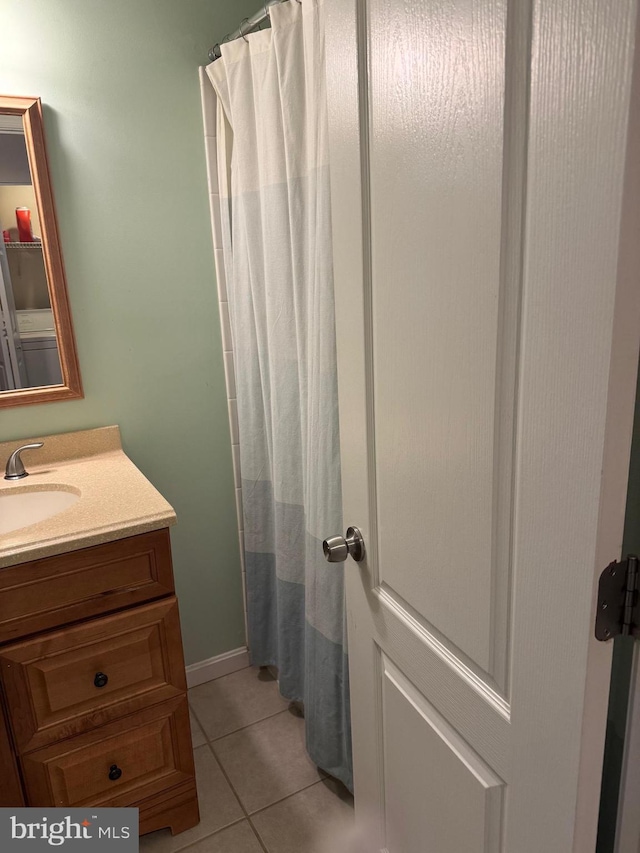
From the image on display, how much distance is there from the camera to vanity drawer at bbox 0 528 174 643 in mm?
1202

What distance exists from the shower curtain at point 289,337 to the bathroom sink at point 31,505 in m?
0.54

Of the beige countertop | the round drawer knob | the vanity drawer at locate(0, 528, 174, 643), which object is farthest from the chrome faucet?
the round drawer knob

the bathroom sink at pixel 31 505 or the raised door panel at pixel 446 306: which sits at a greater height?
the raised door panel at pixel 446 306

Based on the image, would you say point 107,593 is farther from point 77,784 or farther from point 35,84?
point 35,84

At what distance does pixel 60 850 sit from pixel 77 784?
12 centimetres

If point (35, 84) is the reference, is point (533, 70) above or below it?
below

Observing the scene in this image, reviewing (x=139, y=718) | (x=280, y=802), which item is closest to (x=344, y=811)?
(x=280, y=802)

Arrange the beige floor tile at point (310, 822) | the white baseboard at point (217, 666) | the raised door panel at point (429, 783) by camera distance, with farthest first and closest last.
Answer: the white baseboard at point (217, 666) < the beige floor tile at point (310, 822) < the raised door panel at point (429, 783)

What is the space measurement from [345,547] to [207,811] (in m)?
1.03

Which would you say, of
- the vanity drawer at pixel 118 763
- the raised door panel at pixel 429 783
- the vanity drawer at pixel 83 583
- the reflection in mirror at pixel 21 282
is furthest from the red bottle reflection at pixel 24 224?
the raised door panel at pixel 429 783

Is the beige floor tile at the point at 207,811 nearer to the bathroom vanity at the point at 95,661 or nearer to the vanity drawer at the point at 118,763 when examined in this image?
the bathroom vanity at the point at 95,661

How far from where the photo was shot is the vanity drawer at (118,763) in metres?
1.31

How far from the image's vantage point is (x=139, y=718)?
1.39 metres

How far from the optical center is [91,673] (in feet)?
4.30
